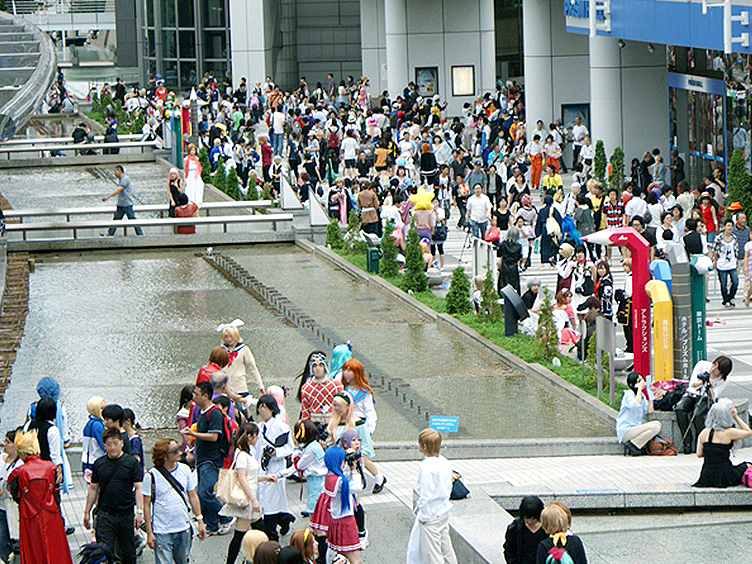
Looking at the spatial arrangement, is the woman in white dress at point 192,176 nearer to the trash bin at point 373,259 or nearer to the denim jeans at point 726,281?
the trash bin at point 373,259

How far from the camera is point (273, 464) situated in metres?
11.2

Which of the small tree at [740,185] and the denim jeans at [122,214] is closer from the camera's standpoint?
the small tree at [740,185]

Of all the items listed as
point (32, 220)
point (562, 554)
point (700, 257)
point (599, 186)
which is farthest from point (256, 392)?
point (32, 220)

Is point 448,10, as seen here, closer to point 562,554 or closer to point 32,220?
point 32,220

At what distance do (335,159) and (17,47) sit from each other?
9527mm

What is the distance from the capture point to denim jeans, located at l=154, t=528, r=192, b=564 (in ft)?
33.0

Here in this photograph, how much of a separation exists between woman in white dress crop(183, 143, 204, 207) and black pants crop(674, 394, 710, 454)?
57.4 ft

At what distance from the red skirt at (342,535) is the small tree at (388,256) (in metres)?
14.3

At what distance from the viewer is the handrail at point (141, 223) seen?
28125mm

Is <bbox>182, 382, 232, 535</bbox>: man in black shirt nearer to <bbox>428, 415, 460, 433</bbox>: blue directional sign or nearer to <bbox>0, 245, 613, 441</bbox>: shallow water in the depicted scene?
<bbox>428, 415, 460, 433</bbox>: blue directional sign

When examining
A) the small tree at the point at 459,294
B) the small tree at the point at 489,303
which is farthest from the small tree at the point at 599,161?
the small tree at the point at 489,303

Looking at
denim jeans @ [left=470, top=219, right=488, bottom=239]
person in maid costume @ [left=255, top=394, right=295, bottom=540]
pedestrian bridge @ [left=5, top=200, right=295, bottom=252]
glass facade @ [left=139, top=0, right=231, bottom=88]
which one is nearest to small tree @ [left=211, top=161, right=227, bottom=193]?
pedestrian bridge @ [left=5, top=200, right=295, bottom=252]

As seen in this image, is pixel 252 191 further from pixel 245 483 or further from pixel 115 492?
pixel 115 492

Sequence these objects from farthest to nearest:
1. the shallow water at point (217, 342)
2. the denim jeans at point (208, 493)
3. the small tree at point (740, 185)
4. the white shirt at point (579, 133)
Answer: the white shirt at point (579, 133) < the small tree at point (740, 185) < the shallow water at point (217, 342) < the denim jeans at point (208, 493)
